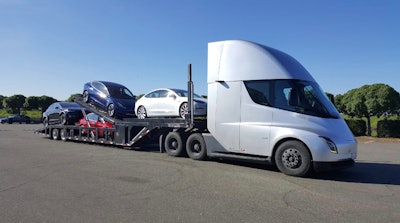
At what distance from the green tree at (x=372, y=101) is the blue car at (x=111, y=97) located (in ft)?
51.8

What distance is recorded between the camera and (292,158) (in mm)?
8453

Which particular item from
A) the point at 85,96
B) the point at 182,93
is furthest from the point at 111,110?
the point at 182,93

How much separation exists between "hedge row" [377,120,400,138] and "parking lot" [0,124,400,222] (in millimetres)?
12200

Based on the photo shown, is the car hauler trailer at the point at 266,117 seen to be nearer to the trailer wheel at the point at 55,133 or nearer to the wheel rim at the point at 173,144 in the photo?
the wheel rim at the point at 173,144

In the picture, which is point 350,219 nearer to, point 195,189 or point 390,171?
point 195,189

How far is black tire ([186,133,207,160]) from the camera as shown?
34.9ft

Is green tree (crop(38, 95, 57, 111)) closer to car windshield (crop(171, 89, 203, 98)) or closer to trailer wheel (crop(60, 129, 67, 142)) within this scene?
trailer wheel (crop(60, 129, 67, 142))

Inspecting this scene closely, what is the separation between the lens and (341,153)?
26.5ft

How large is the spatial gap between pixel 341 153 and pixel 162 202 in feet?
14.7

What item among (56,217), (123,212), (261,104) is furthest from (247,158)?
(56,217)

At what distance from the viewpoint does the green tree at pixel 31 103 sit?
68250 millimetres

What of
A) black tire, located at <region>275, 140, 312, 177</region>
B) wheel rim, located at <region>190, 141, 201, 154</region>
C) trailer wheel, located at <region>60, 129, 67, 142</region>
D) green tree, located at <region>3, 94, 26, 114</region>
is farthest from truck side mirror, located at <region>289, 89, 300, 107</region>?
green tree, located at <region>3, 94, 26, 114</region>

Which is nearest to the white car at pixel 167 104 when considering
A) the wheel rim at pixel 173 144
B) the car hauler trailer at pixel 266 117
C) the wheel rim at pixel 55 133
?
the car hauler trailer at pixel 266 117

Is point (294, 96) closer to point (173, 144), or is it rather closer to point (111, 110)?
point (173, 144)
